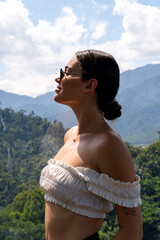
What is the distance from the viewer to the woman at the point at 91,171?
91 centimetres

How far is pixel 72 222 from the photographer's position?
0.93 metres

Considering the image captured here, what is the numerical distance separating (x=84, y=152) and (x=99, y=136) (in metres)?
0.06

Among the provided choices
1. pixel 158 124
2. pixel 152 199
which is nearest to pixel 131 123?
pixel 158 124

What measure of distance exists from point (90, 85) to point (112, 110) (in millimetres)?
121

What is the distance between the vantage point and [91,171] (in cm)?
92

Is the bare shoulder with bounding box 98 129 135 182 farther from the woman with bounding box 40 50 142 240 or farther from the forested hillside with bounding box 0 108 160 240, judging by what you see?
the forested hillside with bounding box 0 108 160 240

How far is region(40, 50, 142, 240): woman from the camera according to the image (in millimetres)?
914

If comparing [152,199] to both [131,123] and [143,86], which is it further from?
[143,86]

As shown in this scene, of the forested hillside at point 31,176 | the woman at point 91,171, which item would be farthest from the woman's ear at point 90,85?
the forested hillside at point 31,176

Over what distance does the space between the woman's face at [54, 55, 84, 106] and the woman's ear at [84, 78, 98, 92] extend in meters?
0.01

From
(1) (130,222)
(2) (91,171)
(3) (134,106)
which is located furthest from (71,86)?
(3) (134,106)

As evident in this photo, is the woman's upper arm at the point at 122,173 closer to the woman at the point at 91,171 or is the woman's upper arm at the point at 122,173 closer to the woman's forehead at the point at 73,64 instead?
the woman at the point at 91,171

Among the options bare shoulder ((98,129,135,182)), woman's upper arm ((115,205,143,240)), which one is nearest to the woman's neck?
bare shoulder ((98,129,135,182))

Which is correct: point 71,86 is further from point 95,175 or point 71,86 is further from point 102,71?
point 95,175
